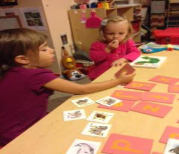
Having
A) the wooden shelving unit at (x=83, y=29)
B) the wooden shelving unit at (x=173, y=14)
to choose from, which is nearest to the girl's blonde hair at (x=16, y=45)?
the wooden shelving unit at (x=83, y=29)

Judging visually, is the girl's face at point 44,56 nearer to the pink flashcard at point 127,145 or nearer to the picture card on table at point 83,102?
the picture card on table at point 83,102

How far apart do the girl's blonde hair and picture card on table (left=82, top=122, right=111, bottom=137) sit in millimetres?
441

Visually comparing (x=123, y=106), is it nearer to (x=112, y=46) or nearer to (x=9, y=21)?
(x=112, y=46)

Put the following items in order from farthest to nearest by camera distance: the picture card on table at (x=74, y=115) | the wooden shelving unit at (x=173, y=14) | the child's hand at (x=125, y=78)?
the wooden shelving unit at (x=173, y=14) < the child's hand at (x=125, y=78) < the picture card on table at (x=74, y=115)

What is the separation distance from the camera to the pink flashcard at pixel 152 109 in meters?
0.77

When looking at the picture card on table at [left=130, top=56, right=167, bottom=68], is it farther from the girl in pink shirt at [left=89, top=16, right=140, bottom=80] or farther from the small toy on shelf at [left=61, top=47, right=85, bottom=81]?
the small toy on shelf at [left=61, top=47, right=85, bottom=81]

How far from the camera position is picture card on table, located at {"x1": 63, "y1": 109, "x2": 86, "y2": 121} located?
802mm

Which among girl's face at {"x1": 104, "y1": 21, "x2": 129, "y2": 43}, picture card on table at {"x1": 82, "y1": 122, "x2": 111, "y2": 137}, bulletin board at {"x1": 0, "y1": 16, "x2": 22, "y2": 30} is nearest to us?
picture card on table at {"x1": 82, "y1": 122, "x2": 111, "y2": 137}

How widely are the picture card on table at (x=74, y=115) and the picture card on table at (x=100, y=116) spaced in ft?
0.12

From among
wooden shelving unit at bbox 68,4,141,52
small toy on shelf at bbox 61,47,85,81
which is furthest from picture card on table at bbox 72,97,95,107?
wooden shelving unit at bbox 68,4,141,52

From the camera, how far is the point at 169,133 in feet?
2.16

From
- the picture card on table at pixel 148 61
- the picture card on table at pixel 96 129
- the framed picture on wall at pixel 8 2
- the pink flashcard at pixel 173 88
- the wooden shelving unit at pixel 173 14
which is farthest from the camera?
the wooden shelving unit at pixel 173 14

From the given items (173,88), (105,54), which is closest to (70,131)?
(173,88)

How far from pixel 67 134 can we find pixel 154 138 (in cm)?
30
